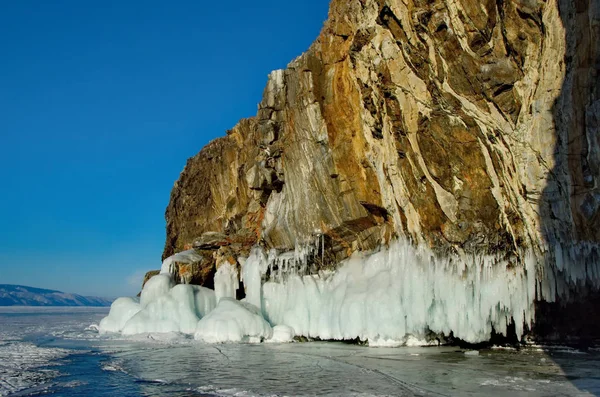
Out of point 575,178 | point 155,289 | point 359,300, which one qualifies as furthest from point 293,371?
point 155,289

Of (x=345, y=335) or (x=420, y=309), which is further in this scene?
(x=345, y=335)

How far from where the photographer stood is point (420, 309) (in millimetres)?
17797

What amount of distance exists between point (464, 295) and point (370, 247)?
173 inches

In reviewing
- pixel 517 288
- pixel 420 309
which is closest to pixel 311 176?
pixel 420 309

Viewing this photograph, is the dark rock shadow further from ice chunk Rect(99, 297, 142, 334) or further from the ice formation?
ice chunk Rect(99, 297, 142, 334)

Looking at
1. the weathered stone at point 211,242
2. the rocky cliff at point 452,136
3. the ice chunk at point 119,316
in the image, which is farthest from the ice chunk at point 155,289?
the rocky cliff at point 452,136

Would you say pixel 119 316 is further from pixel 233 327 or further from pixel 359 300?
pixel 359 300

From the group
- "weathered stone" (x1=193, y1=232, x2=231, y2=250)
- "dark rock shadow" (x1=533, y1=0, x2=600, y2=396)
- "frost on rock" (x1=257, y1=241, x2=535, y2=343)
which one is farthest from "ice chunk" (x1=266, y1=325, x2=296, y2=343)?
"dark rock shadow" (x1=533, y1=0, x2=600, y2=396)

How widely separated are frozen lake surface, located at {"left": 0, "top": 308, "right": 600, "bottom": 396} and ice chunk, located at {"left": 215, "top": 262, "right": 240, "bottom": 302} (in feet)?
19.7

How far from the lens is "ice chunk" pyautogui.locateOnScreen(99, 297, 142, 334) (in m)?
27.8

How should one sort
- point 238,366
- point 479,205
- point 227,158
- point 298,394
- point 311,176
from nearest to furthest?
1. point 298,394
2. point 238,366
3. point 479,205
4. point 311,176
5. point 227,158

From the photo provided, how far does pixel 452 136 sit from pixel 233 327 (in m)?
10.6

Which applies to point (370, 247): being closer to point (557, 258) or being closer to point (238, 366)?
point (557, 258)

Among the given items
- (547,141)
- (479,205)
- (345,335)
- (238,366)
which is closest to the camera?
(238,366)
